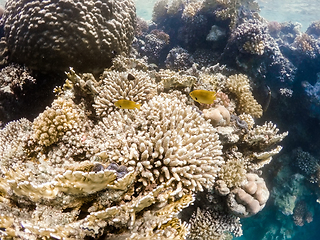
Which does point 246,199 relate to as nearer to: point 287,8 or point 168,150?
point 168,150

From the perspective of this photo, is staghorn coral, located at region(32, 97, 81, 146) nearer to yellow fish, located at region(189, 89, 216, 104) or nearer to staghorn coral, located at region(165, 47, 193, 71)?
yellow fish, located at region(189, 89, 216, 104)

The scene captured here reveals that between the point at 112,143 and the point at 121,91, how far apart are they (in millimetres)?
1304

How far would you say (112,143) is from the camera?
2961mm

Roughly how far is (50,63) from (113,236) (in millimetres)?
4151

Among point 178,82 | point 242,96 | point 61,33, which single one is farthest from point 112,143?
point 242,96

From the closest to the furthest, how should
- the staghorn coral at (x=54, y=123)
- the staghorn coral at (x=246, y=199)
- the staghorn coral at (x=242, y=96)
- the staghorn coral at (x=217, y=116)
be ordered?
the staghorn coral at (x=54, y=123) → the staghorn coral at (x=217, y=116) → the staghorn coral at (x=246, y=199) → the staghorn coral at (x=242, y=96)

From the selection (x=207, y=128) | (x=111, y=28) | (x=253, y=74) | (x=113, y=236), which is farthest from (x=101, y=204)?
(x=253, y=74)

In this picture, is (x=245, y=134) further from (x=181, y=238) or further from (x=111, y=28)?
(x=111, y=28)

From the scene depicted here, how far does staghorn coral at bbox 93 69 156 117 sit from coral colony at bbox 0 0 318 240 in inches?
0.8

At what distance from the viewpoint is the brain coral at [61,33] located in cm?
444

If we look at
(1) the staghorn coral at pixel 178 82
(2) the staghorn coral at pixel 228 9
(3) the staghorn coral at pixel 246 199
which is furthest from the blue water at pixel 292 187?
(1) the staghorn coral at pixel 178 82

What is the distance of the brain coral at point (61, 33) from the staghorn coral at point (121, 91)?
1172 millimetres

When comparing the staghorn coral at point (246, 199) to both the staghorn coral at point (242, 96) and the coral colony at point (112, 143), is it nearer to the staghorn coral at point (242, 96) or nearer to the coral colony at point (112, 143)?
the coral colony at point (112, 143)

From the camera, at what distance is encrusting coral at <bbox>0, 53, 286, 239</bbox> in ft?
7.28
